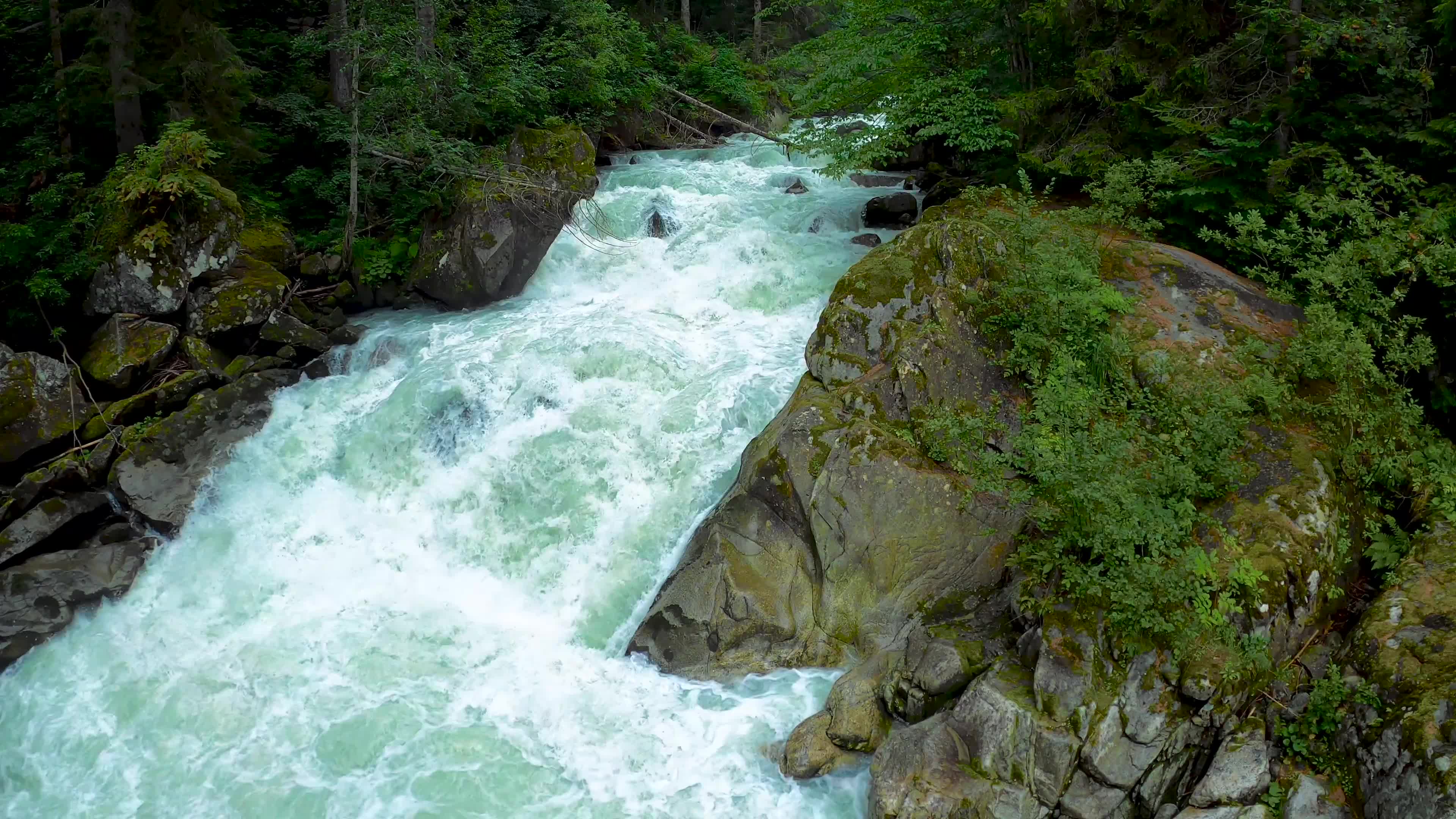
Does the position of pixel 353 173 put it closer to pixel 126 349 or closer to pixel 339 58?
pixel 339 58

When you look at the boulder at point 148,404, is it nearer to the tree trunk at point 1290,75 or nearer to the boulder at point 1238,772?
the boulder at point 1238,772

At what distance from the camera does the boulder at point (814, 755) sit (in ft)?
25.2

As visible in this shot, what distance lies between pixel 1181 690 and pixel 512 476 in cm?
766

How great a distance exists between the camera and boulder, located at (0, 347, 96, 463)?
1072 centimetres

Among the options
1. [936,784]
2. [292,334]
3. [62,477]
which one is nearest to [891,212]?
[292,334]

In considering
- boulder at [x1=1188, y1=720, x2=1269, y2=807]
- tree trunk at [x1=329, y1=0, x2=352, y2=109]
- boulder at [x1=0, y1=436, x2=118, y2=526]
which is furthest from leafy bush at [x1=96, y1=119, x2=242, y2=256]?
boulder at [x1=1188, y1=720, x2=1269, y2=807]

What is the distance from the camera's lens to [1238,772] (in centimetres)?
618

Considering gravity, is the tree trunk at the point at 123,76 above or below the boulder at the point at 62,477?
above

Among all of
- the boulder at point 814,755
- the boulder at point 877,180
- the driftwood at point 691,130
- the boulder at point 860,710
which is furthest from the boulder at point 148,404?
the driftwood at point 691,130

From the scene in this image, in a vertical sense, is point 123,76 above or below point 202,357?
above

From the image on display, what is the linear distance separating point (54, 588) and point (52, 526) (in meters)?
0.87

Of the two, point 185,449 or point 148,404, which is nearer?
point 185,449

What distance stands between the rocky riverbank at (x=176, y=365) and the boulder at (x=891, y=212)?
5297 mm

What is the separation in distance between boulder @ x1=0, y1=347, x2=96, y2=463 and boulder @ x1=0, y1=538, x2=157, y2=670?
5.43 feet
